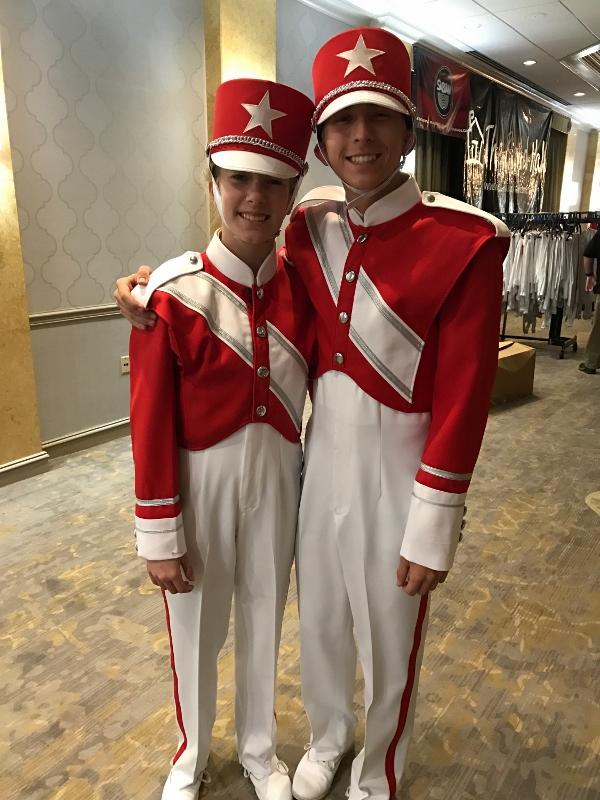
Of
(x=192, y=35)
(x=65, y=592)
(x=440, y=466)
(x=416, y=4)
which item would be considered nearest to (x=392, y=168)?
(x=440, y=466)

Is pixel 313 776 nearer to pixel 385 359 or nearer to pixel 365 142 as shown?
pixel 385 359

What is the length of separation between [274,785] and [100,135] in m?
3.14

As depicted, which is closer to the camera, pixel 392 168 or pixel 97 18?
pixel 392 168

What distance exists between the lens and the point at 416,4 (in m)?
4.81

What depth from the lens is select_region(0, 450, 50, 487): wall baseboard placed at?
10.1 ft

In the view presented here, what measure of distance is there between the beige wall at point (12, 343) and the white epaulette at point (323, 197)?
2.13 meters

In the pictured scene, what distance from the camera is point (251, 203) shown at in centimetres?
109

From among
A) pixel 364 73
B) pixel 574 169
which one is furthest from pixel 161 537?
pixel 574 169

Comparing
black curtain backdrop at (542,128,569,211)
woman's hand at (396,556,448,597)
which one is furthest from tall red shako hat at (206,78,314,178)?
black curtain backdrop at (542,128,569,211)

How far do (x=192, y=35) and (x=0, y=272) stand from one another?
1889 millimetres

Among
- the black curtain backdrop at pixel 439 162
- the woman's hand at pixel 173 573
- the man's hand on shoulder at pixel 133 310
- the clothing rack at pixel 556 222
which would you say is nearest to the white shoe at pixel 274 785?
the woman's hand at pixel 173 573

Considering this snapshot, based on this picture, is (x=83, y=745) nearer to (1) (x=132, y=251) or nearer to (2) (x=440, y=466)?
(2) (x=440, y=466)

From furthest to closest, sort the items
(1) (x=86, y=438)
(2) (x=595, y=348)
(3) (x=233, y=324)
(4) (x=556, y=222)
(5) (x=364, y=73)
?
(4) (x=556, y=222), (2) (x=595, y=348), (1) (x=86, y=438), (3) (x=233, y=324), (5) (x=364, y=73)

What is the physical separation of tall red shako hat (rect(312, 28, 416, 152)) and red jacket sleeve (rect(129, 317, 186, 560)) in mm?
479
